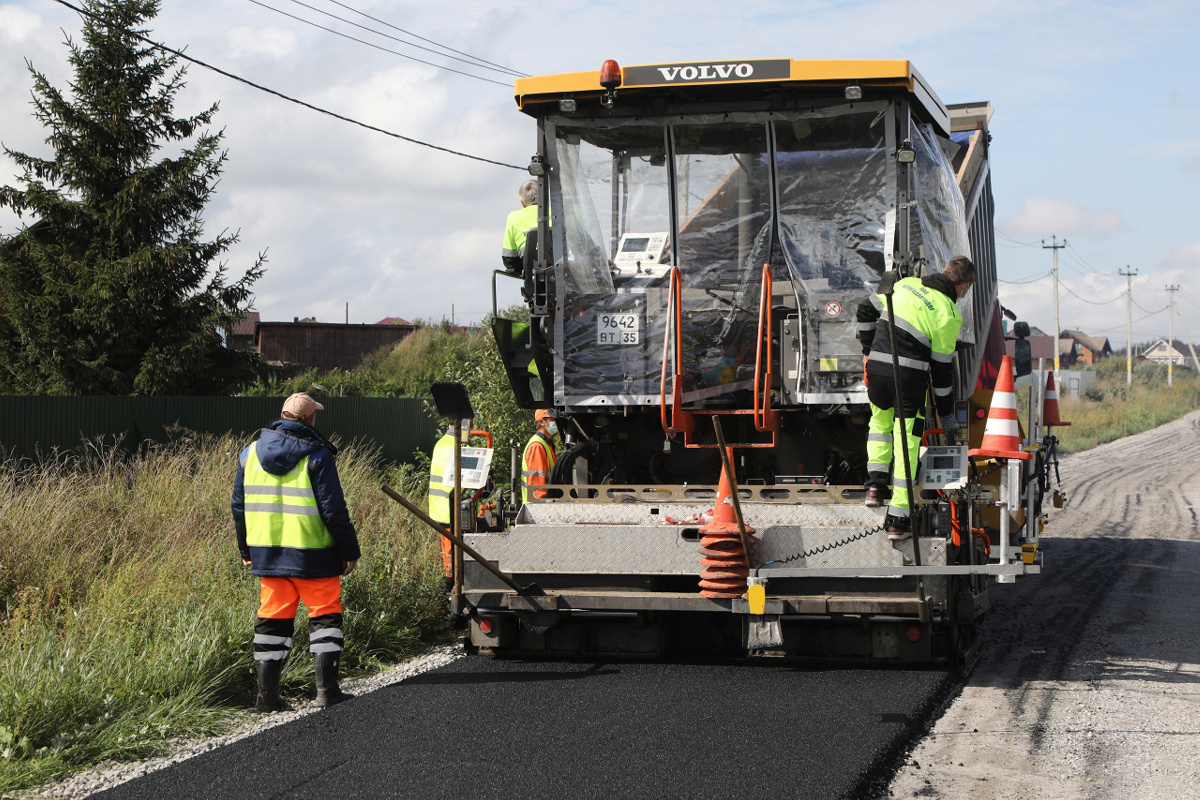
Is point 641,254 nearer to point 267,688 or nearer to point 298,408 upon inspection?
point 298,408

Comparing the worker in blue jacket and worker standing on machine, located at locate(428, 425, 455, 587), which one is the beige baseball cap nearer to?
the worker in blue jacket

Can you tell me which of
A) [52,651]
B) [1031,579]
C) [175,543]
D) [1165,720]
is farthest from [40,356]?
[1165,720]

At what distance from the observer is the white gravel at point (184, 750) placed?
14.0 feet

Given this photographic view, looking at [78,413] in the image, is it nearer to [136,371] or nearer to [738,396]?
[136,371]

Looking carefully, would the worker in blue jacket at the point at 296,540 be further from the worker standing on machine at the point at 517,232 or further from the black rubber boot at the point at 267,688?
the worker standing on machine at the point at 517,232

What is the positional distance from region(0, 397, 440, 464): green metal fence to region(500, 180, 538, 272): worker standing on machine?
5833 mm

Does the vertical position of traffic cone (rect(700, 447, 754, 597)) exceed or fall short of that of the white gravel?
it exceeds it

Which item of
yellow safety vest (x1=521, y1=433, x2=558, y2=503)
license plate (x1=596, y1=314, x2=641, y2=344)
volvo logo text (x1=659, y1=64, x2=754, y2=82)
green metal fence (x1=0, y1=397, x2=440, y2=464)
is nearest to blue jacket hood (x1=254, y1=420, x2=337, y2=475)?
license plate (x1=596, y1=314, x2=641, y2=344)

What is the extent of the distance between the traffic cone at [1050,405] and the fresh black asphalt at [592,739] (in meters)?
3.91

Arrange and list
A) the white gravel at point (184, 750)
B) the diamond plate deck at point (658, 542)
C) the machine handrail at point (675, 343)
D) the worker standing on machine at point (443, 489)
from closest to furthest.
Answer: the white gravel at point (184, 750) → the diamond plate deck at point (658, 542) → the machine handrail at point (675, 343) → the worker standing on machine at point (443, 489)

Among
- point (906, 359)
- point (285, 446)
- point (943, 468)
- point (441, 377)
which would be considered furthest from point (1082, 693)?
point (441, 377)

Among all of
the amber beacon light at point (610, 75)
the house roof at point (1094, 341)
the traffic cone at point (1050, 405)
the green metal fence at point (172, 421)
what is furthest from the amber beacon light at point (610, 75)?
the house roof at point (1094, 341)

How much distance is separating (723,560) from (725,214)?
2.16 m

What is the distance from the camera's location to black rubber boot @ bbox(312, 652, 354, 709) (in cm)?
558
